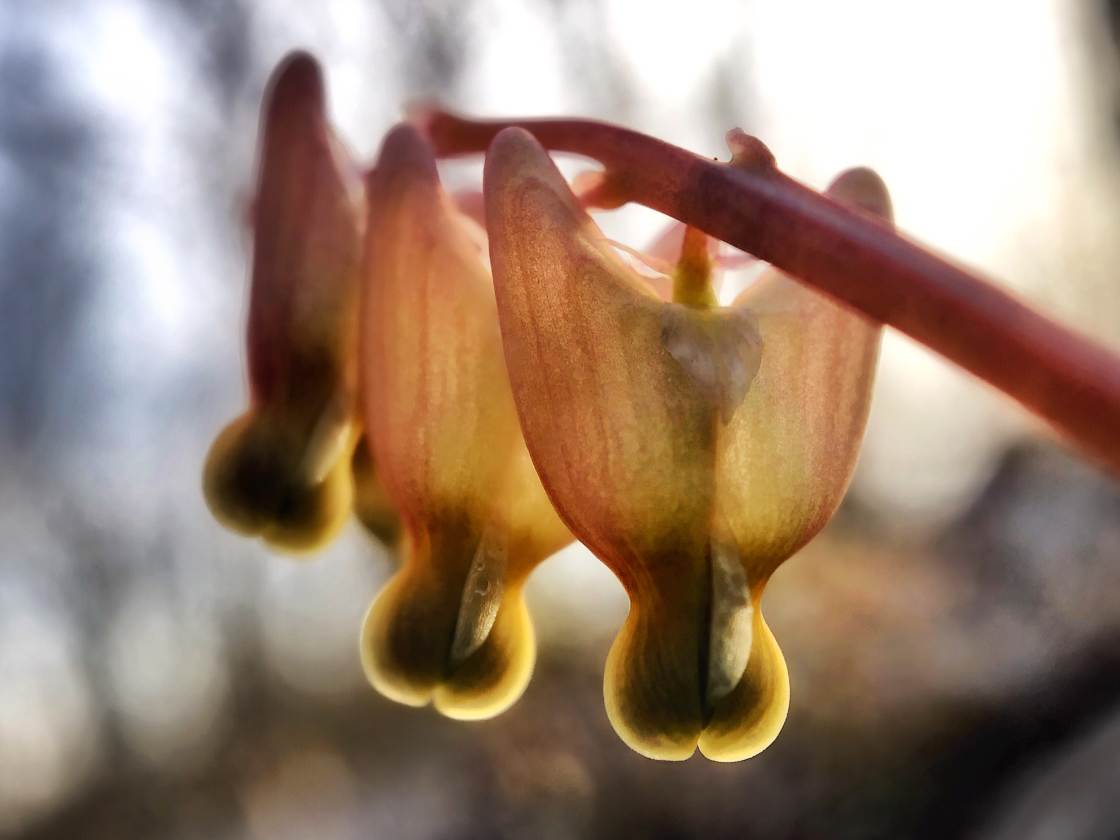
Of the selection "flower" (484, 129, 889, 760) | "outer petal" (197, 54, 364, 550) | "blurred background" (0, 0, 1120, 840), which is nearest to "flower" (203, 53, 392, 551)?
"outer petal" (197, 54, 364, 550)

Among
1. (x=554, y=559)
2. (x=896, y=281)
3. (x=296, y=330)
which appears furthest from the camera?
(x=554, y=559)

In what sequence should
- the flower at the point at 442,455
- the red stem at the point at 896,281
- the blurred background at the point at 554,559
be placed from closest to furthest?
the red stem at the point at 896,281 → the flower at the point at 442,455 → the blurred background at the point at 554,559

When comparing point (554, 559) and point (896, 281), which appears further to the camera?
point (554, 559)

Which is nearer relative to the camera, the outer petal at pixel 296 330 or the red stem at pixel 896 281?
→ the red stem at pixel 896 281

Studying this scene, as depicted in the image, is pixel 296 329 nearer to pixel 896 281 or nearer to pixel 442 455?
pixel 442 455

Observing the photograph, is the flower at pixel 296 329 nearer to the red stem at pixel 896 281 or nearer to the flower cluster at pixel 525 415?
the flower cluster at pixel 525 415

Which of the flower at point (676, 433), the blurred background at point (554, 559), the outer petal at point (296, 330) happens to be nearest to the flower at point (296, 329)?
the outer petal at point (296, 330)

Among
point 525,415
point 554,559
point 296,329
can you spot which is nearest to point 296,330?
point 296,329

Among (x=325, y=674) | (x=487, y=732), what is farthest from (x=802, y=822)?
(x=325, y=674)
